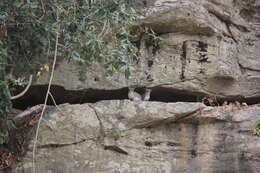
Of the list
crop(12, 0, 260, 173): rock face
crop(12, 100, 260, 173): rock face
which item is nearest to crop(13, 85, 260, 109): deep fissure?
crop(12, 0, 260, 173): rock face

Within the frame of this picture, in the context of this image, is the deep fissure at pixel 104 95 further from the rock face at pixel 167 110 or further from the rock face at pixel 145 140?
the rock face at pixel 145 140

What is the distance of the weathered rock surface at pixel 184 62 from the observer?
26.5 feet

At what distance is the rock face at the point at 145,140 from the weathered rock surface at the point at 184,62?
0.92 metres

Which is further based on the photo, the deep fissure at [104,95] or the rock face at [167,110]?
the deep fissure at [104,95]

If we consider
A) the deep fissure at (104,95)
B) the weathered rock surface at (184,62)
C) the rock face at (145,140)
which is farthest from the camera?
the deep fissure at (104,95)

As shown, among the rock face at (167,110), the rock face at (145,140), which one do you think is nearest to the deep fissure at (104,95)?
the rock face at (167,110)

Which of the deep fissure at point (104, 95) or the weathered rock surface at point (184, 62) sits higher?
the weathered rock surface at point (184, 62)

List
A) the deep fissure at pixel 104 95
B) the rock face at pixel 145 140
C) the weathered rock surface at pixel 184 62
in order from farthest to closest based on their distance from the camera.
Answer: the deep fissure at pixel 104 95 < the weathered rock surface at pixel 184 62 < the rock face at pixel 145 140

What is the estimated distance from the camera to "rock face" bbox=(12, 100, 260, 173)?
6957mm

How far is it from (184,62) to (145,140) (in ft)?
6.28

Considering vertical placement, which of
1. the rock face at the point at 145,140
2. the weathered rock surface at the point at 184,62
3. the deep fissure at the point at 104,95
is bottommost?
the rock face at the point at 145,140

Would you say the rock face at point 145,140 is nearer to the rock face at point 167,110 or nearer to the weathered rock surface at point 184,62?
the rock face at point 167,110

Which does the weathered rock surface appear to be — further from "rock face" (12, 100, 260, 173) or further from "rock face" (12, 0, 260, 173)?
"rock face" (12, 100, 260, 173)

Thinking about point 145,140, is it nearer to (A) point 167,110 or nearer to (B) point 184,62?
(A) point 167,110
